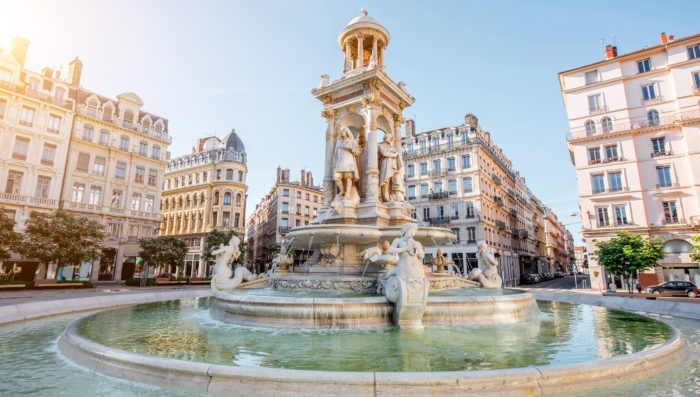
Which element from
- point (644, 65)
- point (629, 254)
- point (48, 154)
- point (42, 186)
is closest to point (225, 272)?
point (629, 254)

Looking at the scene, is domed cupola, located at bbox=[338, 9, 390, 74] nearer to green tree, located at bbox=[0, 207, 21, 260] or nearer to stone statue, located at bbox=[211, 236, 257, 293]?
stone statue, located at bbox=[211, 236, 257, 293]

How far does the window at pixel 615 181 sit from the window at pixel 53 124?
5702 centimetres

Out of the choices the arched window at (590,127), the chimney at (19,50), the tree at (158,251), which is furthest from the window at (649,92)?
the chimney at (19,50)

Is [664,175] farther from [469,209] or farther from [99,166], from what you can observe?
[99,166]

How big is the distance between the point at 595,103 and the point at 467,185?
16.2 meters

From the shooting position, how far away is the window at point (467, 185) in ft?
150

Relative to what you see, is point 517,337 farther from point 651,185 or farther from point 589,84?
point 589,84

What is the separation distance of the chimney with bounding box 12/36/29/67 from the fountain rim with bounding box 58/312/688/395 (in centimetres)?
4714

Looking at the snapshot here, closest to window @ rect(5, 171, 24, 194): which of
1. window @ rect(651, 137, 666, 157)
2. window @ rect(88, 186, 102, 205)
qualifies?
window @ rect(88, 186, 102, 205)

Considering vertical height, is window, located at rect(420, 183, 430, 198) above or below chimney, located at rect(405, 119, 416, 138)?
below

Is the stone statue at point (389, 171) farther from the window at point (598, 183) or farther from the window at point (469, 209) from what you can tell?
the window at point (469, 209)

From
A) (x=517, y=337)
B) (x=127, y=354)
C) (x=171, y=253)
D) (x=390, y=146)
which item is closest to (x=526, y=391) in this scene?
(x=517, y=337)

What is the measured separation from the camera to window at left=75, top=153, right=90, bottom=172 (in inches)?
1492

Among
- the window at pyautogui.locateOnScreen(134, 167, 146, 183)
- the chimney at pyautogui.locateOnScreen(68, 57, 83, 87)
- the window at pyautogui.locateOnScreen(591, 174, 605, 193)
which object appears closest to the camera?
the window at pyautogui.locateOnScreen(591, 174, 605, 193)
